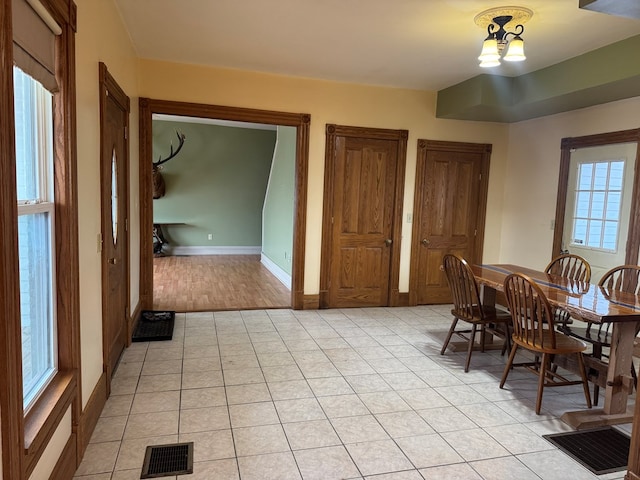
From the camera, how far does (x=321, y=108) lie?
16.4 feet

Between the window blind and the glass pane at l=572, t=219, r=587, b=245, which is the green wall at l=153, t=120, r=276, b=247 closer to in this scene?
the glass pane at l=572, t=219, r=587, b=245

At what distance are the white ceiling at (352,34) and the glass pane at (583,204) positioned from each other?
1459mm

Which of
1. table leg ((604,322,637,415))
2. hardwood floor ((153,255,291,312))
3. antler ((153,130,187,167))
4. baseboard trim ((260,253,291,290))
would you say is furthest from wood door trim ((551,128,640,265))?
antler ((153,130,187,167))

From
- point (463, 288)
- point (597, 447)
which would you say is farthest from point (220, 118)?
point (597, 447)

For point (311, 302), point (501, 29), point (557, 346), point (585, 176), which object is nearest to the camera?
point (557, 346)

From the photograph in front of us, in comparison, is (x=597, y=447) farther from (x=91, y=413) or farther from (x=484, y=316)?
(x=91, y=413)

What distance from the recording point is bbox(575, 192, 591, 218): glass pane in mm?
4547

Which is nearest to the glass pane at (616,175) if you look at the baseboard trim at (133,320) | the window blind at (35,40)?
the window blind at (35,40)

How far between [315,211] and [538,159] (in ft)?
9.10

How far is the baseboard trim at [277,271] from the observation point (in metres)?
6.59

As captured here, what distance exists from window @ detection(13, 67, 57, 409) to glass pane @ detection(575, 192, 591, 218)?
480 centimetres

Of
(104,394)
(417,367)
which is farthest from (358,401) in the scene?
(104,394)

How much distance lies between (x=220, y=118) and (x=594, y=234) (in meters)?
4.13

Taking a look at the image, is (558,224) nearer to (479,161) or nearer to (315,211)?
(479,161)
